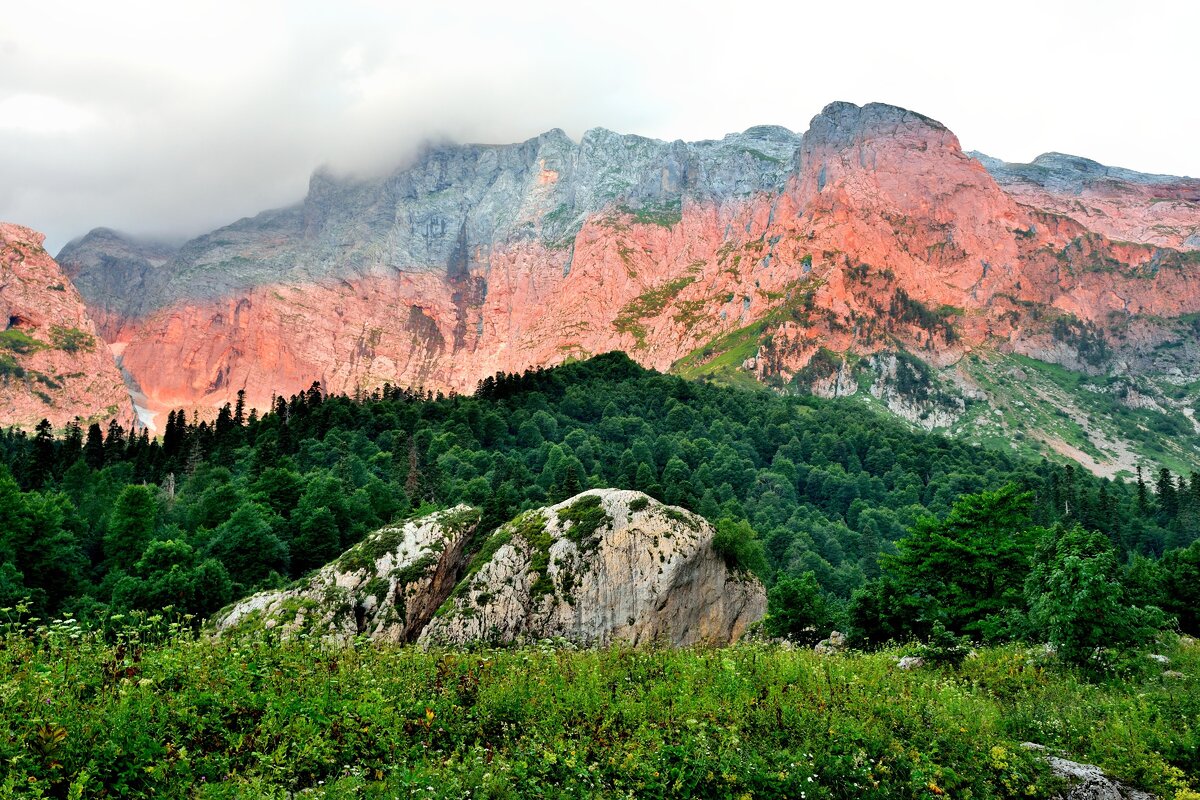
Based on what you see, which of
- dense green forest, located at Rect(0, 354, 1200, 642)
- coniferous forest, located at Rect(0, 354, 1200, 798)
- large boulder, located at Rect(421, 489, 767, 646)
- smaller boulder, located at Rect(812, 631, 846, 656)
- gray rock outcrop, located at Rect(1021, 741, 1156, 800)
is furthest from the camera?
large boulder, located at Rect(421, 489, 767, 646)

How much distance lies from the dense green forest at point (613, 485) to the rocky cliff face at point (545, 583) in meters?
5.65

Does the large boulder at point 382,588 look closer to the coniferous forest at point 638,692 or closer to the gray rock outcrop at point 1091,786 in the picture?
the coniferous forest at point 638,692

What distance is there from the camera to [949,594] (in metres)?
35.1

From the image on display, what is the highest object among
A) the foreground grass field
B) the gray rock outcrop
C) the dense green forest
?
the foreground grass field

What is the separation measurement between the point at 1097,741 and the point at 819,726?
5.95m

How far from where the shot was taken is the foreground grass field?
10.4 metres

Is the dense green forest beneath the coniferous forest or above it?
beneath

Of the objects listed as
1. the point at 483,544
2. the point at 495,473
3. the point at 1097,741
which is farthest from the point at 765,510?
the point at 1097,741

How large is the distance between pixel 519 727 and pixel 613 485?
258 ft

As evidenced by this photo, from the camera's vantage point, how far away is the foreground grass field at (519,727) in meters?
10.4

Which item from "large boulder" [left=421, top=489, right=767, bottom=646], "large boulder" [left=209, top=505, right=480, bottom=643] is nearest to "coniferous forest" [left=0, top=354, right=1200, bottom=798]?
"large boulder" [left=421, top=489, right=767, bottom=646]

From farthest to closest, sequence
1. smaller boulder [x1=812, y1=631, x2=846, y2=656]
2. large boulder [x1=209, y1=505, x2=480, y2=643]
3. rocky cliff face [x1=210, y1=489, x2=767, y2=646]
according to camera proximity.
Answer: rocky cliff face [x1=210, y1=489, x2=767, y2=646], large boulder [x1=209, y1=505, x2=480, y2=643], smaller boulder [x1=812, y1=631, x2=846, y2=656]

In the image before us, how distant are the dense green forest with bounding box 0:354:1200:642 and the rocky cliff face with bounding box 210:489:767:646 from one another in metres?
5.65

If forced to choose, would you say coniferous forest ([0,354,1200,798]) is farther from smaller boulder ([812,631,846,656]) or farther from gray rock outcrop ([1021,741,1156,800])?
smaller boulder ([812,631,846,656])
